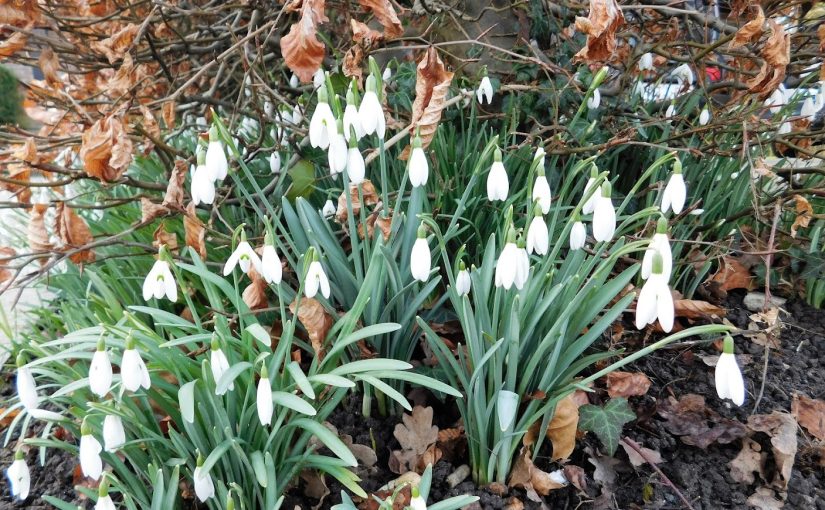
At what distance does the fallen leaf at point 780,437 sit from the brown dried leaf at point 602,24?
1.11 m

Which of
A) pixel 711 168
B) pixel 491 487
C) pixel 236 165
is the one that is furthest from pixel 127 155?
pixel 711 168

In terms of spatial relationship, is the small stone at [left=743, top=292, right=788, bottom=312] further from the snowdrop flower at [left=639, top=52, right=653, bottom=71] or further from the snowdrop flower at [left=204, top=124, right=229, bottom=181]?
the snowdrop flower at [left=204, top=124, right=229, bottom=181]

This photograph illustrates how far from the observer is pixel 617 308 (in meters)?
1.49

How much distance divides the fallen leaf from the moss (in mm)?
13471

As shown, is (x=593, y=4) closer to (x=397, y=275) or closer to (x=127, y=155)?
(x=397, y=275)

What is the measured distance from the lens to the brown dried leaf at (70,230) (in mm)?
1849

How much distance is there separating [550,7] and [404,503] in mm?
2218

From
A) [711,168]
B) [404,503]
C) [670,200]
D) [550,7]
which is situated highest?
[550,7]

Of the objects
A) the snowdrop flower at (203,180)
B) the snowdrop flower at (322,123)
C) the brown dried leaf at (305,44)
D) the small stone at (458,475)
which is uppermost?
the brown dried leaf at (305,44)

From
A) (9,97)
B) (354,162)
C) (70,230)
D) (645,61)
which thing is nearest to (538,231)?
(354,162)

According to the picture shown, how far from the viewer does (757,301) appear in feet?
8.12

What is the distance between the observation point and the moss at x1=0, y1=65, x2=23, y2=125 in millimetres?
12018

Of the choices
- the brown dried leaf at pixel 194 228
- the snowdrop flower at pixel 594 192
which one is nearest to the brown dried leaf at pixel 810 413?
the snowdrop flower at pixel 594 192

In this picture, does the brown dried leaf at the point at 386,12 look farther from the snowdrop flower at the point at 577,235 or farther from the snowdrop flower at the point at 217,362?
the snowdrop flower at the point at 217,362
